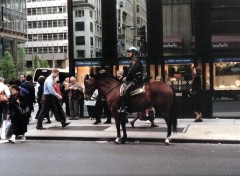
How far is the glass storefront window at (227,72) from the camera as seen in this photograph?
17.1 metres

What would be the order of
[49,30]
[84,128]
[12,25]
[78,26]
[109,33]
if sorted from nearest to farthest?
[84,128] < [109,33] < [78,26] < [12,25] < [49,30]

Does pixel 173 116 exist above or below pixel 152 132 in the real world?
above

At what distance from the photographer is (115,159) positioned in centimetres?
966

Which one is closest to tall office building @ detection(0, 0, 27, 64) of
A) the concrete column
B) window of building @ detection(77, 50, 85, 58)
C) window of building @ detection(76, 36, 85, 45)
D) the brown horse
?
window of building @ detection(77, 50, 85, 58)

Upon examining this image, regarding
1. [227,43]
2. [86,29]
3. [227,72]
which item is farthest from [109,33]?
[227,72]

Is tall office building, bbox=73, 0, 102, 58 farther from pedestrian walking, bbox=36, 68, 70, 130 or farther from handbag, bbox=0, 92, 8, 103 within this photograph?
handbag, bbox=0, 92, 8, 103

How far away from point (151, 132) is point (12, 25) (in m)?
68.8

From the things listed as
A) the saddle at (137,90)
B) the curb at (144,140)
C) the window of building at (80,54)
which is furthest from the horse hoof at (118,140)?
the window of building at (80,54)

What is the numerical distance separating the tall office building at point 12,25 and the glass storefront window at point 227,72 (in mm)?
61574

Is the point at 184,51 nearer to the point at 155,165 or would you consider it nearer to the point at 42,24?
the point at 155,165

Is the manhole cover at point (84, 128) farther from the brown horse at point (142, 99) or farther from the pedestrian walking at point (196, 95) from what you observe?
the pedestrian walking at point (196, 95)

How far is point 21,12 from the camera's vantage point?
83.8 metres

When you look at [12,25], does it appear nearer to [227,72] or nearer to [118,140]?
[227,72]

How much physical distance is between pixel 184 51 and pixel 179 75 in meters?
0.99
